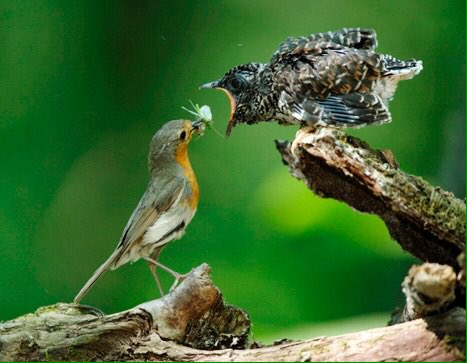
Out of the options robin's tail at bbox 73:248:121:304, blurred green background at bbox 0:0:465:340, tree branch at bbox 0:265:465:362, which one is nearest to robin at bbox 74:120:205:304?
robin's tail at bbox 73:248:121:304

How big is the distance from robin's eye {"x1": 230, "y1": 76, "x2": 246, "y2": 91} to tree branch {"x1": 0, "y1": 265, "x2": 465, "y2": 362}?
98cm

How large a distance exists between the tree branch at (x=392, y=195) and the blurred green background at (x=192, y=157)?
4.32ft

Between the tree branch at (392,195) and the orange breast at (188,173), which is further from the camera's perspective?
the orange breast at (188,173)

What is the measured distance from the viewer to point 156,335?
80.4 inches

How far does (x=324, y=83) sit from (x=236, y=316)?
89 centimetres

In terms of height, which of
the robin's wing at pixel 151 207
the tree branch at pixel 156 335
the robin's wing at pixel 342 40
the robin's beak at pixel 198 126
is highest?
the robin's wing at pixel 342 40

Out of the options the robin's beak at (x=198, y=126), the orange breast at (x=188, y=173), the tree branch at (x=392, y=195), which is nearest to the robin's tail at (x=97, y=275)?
the orange breast at (x=188, y=173)

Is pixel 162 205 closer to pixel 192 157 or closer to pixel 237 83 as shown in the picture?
pixel 237 83

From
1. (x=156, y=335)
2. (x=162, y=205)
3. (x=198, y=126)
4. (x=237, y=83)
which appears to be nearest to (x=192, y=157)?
(x=237, y=83)

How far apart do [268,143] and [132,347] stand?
5.63ft

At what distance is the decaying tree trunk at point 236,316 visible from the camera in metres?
1.92

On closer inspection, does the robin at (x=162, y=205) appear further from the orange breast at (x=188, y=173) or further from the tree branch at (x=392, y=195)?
the tree branch at (x=392, y=195)

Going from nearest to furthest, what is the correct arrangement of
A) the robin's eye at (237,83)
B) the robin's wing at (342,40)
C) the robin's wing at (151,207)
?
the robin's wing at (151,207) < the robin's wing at (342,40) < the robin's eye at (237,83)

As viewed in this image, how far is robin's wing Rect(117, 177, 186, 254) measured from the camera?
225 cm
